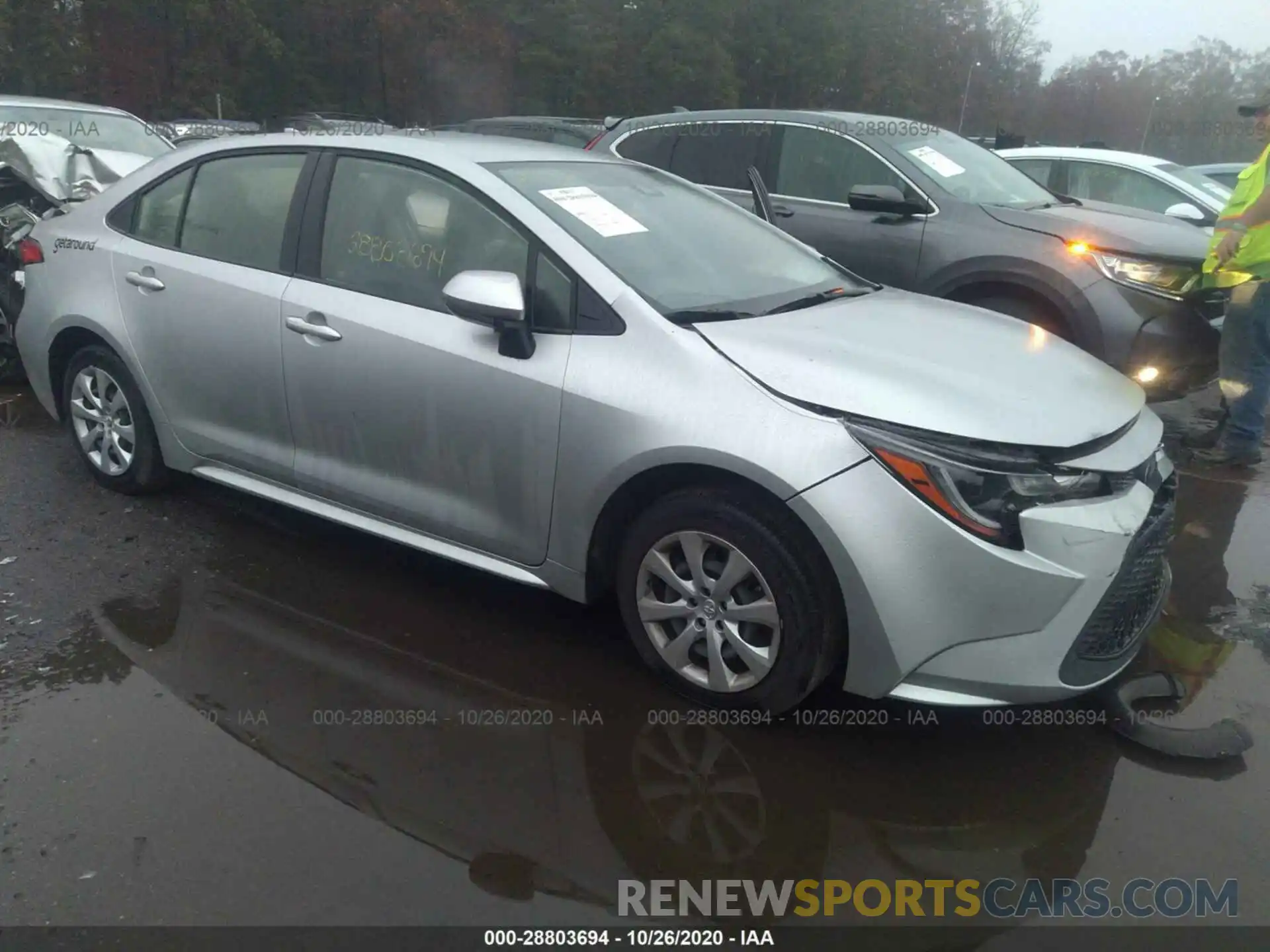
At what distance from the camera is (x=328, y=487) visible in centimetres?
371

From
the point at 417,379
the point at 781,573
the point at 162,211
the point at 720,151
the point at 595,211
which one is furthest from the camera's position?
the point at 720,151

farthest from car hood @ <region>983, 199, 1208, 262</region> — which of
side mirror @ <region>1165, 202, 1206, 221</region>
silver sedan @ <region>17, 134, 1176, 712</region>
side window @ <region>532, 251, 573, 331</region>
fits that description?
side window @ <region>532, 251, 573, 331</region>

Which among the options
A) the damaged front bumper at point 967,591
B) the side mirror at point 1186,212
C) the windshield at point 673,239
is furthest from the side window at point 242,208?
the side mirror at point 1186,212

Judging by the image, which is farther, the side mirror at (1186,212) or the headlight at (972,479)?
the side mirror at (1186,212)

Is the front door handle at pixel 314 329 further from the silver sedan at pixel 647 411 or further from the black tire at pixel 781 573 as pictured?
the black tire at pixel 781 573

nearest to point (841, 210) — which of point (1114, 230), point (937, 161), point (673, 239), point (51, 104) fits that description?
point (937, 161)

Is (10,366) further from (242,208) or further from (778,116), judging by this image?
(778,116)

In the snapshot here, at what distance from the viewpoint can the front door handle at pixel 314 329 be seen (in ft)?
11.5

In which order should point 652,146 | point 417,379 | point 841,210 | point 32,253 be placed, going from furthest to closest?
point 652,146
point 841,210
point 32,253
point 417,379

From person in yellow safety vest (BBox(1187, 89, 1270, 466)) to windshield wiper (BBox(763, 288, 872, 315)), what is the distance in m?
2.52

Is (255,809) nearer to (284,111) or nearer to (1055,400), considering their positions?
(1055,400)

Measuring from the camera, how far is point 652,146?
6848 millimetres

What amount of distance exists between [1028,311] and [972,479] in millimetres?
3271

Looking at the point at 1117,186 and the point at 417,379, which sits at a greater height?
the point at 1117,186
